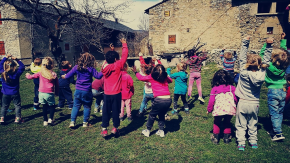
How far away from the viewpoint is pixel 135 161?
126 inches

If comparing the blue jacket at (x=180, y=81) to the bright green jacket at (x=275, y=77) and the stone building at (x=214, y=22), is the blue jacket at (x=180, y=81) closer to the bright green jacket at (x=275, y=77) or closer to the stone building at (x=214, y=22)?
the bright green jacket at (x=275, y=77)

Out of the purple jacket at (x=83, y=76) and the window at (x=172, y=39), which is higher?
the window at (x=172, y=39)

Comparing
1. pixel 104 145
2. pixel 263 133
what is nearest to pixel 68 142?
pixel 104 145

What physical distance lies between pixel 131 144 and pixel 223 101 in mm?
2014

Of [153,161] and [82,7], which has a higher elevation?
[82,7]

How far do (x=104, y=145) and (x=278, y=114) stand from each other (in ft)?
11.8

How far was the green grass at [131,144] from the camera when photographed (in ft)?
10.7

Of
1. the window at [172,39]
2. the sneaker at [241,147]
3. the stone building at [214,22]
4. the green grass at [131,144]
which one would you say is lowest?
the green grass at [131,144]

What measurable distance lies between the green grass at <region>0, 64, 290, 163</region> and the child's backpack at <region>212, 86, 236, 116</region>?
72 cm

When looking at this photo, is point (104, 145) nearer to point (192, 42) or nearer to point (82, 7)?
point (82, 7)

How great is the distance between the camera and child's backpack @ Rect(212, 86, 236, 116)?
341cm

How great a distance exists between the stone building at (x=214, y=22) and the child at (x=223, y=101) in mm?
16630

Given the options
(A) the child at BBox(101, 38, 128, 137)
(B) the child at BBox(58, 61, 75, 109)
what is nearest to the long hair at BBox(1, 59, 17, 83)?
(B) the child at BBox(58, 61, 75, 109)

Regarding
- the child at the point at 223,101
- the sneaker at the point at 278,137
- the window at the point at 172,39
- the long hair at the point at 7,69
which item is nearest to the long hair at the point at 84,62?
the long hair at the point at 7,69
